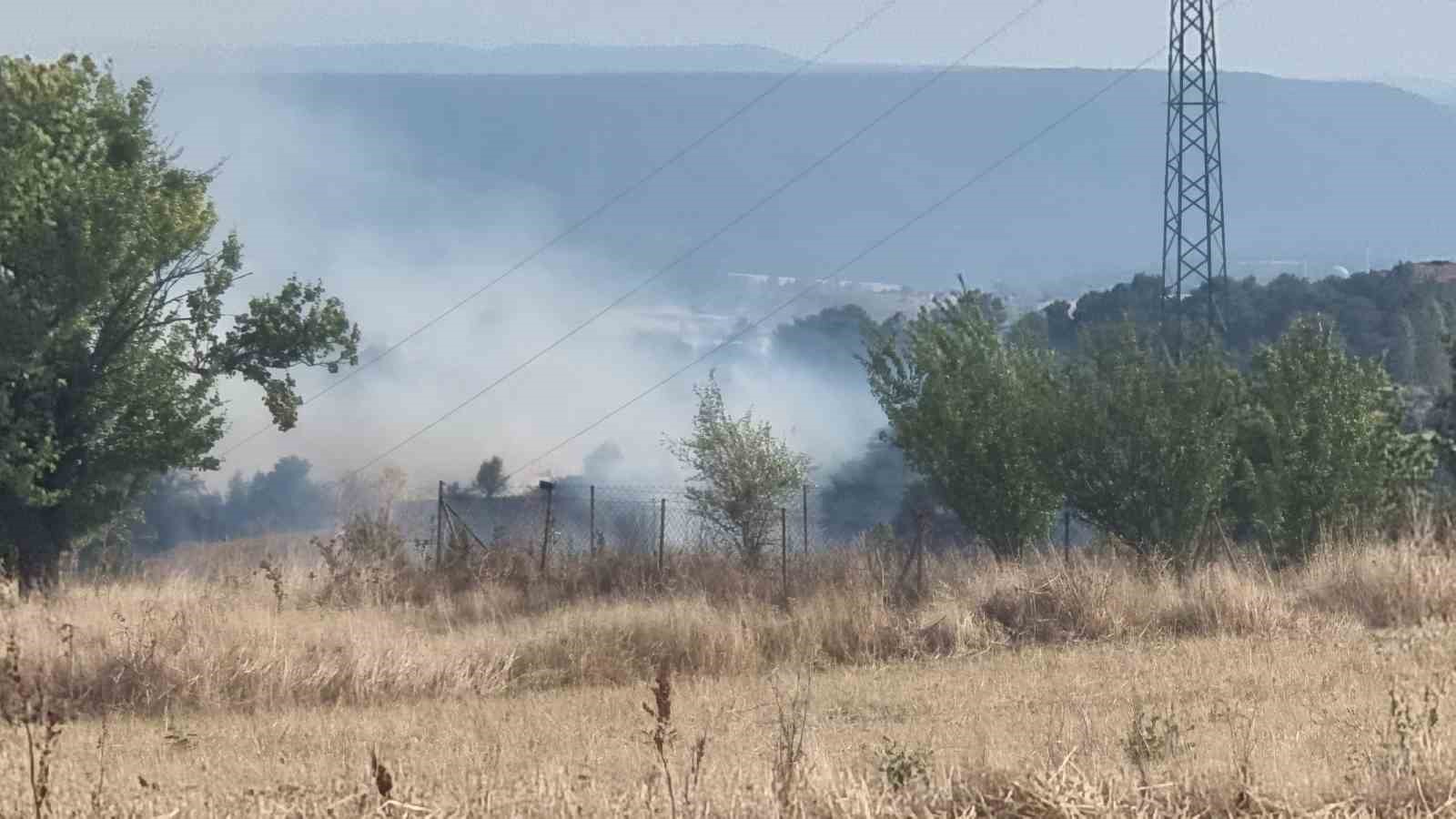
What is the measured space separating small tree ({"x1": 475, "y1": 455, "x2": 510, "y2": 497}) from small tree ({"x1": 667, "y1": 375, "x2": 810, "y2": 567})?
27.6 meters

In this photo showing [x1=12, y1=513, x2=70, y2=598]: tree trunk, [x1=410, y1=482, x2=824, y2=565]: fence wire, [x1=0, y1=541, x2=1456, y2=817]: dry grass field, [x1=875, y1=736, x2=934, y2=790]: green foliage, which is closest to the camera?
[x1=0, y1=541, x2=1456, y2=817]: dry grass field

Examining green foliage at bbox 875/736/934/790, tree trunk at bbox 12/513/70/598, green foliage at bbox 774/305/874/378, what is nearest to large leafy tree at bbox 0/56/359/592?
tree trunk at bbox 12/513/70/598

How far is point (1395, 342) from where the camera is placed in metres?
72.8

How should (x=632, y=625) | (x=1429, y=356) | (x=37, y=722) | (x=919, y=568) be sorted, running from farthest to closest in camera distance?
1. (x=1429, y=356)
2. (x=919, y=568)
3. (x=632, y=625)
4. (x=37, y=722)

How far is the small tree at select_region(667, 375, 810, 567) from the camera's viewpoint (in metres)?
39.1

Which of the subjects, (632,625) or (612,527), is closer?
(632,625)

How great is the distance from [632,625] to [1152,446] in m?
10.2

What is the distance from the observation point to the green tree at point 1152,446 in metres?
25.9

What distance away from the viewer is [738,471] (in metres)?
39.6

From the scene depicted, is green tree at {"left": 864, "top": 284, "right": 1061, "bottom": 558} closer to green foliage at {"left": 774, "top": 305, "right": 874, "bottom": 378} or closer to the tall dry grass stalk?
the tall dry grass stalk

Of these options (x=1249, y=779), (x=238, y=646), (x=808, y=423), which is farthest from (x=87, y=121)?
(x=808, y=423)

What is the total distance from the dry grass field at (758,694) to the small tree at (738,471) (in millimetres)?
13508

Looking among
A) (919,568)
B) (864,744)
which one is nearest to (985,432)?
(919,568)

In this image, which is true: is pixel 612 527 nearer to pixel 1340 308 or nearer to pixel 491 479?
pixel 491 479
